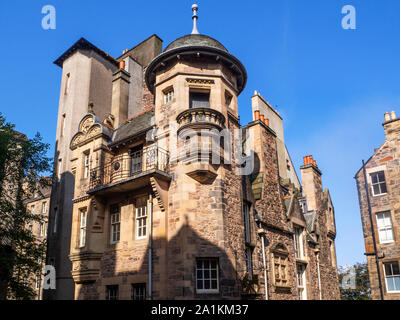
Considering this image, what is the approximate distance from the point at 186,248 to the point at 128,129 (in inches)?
293

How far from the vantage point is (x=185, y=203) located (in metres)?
14.3

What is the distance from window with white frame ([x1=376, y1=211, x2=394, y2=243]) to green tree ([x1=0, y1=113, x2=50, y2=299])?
60.9ft

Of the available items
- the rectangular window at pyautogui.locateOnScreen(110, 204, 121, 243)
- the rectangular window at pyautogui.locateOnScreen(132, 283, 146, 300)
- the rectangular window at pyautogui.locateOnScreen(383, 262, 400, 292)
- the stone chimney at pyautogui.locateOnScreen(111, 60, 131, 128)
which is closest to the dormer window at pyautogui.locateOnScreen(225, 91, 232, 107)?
the stone chimney at pyautogui.locateOnScreen(111, 60, 131, 128)

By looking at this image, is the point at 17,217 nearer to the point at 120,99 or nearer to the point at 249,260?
the point at 120,99

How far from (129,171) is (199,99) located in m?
4.62

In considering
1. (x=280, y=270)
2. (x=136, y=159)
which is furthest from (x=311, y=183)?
(x=136, y=159)

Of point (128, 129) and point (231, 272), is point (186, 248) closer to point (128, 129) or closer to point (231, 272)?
point (231, 272)

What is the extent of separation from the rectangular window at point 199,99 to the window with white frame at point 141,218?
462 centimetres

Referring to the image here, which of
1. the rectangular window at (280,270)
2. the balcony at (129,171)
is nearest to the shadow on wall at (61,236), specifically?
the balcony at (129,171)

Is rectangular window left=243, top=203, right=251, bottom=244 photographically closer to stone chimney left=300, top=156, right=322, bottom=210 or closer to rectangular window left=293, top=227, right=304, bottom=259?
rectangular window left=293, top=227, right=304, bottom=259

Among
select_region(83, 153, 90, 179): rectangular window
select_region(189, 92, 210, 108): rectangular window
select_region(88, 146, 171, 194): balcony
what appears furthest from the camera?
select_region(83, 153, 90, 179): rectangular window

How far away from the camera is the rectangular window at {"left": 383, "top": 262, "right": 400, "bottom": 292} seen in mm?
19670

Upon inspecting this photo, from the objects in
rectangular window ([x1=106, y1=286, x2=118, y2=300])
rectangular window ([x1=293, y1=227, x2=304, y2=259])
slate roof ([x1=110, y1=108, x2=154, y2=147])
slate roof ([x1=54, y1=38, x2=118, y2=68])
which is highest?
slate roof ([x1=54, y1=38, x2=118, y2=68])

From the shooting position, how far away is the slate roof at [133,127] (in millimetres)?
17406
